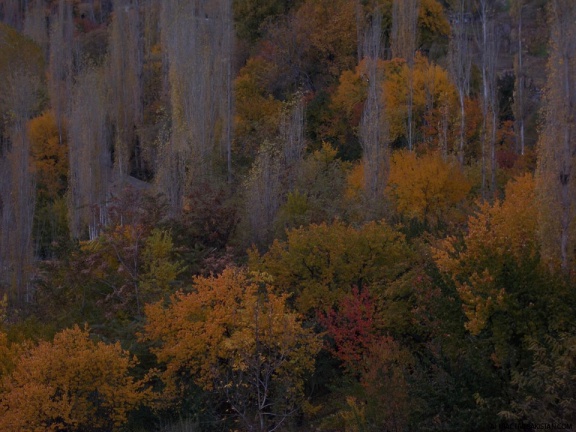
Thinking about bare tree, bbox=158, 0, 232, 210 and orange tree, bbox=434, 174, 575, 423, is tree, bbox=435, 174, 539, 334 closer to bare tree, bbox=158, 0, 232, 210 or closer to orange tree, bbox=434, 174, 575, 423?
orange tree, bbox=434, 174, 575, 423

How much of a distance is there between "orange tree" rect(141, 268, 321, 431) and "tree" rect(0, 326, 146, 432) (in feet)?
2.90

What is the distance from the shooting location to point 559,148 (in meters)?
15.7

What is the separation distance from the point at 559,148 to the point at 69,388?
1061 centimetres

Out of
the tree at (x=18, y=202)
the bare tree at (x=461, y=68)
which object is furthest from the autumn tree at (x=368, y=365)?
the bare tree at (x=461, y=68)

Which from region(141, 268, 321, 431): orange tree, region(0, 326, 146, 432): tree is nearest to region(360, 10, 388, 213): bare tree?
region(141, 268, 321, 431): orange tree

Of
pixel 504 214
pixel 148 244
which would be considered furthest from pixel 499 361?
pixel 148 244

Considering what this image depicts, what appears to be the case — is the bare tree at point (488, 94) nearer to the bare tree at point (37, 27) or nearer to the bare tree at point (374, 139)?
the bare tree at point (374, 139)

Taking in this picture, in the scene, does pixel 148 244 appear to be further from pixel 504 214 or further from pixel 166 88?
pixel 166 88

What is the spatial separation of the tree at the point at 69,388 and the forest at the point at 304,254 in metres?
0.05

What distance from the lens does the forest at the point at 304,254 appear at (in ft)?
45.0

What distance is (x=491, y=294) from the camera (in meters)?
13.5

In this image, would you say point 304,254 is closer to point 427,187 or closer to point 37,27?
point 427,187

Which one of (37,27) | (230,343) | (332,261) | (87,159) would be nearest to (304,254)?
(332,261)

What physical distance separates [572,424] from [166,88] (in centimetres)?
2954
